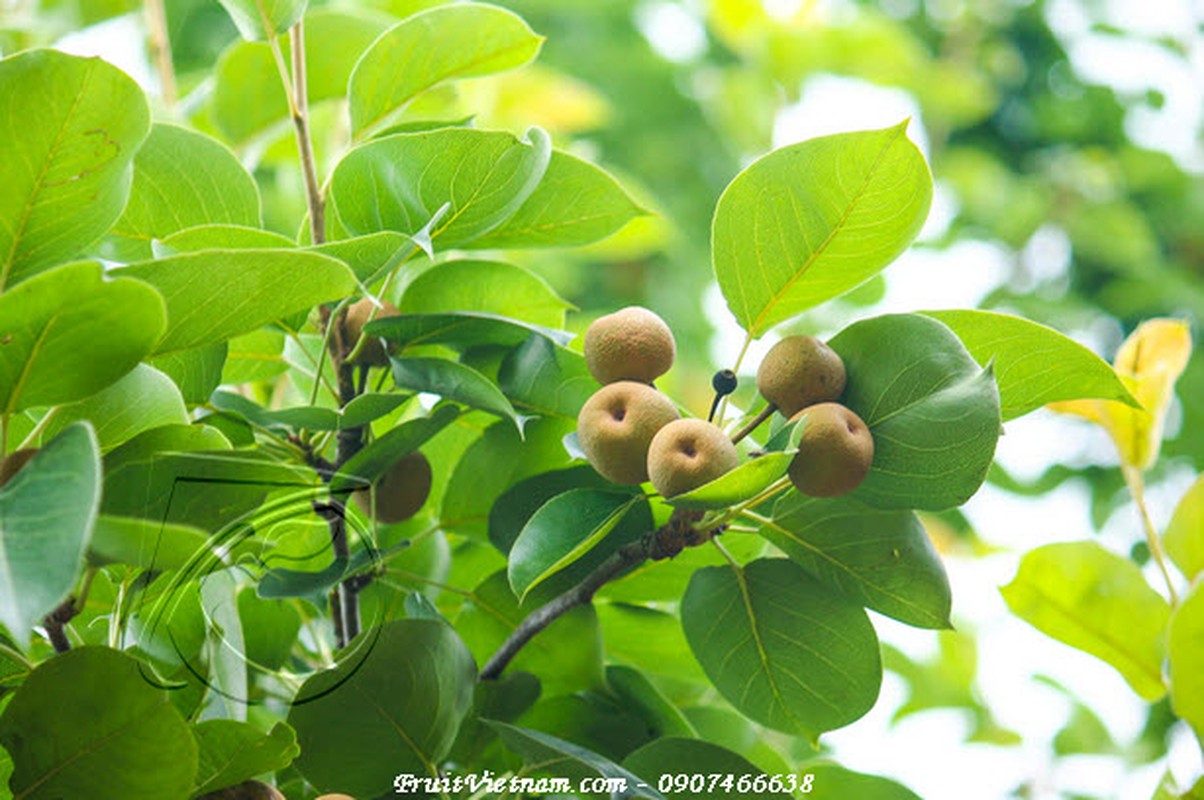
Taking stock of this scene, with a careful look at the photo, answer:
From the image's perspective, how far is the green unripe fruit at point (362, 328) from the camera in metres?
0.61

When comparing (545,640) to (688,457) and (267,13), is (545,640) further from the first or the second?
(267,13)

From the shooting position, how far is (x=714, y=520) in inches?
21.5

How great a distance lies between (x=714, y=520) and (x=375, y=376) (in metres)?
0.23

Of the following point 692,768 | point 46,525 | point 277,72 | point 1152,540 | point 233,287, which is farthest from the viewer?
point 277,72

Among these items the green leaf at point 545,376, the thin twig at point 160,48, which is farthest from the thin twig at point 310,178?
the thin twig at point 160,48

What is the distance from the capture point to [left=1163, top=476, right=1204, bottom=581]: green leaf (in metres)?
0.70

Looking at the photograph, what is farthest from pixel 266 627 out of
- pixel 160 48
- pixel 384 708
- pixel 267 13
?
pixel 160 48

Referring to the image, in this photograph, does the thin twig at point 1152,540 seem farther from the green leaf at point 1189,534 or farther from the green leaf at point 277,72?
the green leaf at point 277,72

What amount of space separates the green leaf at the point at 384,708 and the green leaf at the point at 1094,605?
1.14 ft

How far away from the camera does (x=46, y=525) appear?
38 cm

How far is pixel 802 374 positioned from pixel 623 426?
80mm

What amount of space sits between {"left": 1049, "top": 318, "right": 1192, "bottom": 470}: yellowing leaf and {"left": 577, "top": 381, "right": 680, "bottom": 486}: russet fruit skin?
0.29 meters

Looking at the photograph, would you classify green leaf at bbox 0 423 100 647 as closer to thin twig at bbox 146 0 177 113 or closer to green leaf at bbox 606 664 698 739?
green leaf at bbox 606 664 698 739

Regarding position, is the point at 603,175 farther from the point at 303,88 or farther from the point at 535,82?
Answer: the point at 535,82
